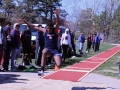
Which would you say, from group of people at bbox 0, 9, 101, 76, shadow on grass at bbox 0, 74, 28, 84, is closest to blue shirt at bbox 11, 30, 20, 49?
group of people at bbox 0, 9, 101, 76

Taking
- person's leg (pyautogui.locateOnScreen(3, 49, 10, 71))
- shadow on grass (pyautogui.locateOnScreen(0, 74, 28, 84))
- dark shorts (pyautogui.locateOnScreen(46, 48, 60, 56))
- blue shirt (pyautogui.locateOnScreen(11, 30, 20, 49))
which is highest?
blue shirt (pyautogui.locateOnScreen(11, 30, 20, 49))

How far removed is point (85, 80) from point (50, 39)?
188 cm

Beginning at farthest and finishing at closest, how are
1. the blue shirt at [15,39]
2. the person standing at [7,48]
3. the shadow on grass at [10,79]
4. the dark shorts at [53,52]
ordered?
the blue shirt at [15,39], the person standing at [7,48], the shadow on grass at [10,79], the dark shorts at [53,52]

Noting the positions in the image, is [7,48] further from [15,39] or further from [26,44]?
[26,44]

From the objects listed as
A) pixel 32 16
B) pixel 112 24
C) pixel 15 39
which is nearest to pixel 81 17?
pixel 112 24

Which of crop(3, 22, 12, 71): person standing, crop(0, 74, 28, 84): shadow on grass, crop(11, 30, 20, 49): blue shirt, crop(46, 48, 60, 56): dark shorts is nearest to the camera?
crop(46, 48, 60, 56): dark shorts

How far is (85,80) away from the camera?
9.22 metres

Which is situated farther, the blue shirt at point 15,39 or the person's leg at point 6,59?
the blue shirt at point 15,39

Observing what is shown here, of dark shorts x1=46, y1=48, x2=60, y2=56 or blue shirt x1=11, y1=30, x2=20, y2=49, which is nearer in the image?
dark shorts x1=46, y1=48, x2=60, y2=56

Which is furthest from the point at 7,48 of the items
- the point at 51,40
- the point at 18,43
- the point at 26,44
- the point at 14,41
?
the point at 51,40

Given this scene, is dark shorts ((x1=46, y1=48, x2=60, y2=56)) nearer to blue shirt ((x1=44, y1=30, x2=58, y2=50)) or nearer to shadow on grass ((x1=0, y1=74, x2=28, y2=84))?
blue shirt ((x1=44, y1=30, x2=58, y2=50))

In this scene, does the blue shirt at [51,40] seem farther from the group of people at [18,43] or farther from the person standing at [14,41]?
the person standing at [14,41]

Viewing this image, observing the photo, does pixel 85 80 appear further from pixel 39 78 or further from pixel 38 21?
pixel 38 21

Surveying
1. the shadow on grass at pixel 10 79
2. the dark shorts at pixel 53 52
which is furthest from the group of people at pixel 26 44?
the shadow on grass at pixel 10 79
